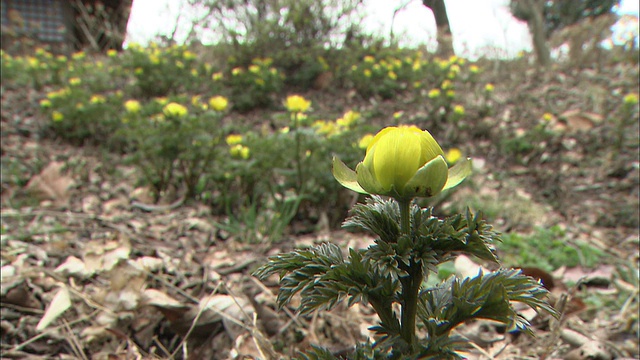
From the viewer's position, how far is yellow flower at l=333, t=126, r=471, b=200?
68cm

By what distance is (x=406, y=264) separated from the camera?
0.71m

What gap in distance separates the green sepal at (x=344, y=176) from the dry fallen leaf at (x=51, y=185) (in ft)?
10.2

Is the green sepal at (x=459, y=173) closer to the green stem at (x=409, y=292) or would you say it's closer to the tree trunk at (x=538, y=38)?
the green stem at (x=409, y=292)

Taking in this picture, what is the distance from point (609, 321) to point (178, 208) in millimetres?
2610

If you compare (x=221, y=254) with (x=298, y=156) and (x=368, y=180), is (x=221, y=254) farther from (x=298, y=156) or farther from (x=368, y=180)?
(x=368, y=180)

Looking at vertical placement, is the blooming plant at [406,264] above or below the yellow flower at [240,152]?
below

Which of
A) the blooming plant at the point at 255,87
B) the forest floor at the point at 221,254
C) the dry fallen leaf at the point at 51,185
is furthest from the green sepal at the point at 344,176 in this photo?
the blooming plant at the point at 255,87

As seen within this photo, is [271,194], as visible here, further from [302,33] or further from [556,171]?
[302,33]

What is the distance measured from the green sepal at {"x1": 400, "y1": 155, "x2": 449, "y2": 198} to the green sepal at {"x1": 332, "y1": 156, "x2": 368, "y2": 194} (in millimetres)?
105

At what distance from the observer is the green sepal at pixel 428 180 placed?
0.67 meters

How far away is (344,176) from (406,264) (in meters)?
0.19

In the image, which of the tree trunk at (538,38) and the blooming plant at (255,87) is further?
the tree trunk at (538,38)

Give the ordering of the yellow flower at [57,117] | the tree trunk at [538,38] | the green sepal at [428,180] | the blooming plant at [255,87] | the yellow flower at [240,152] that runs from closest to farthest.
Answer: the green sepal at [428,180]
the yellow flower at [240,152]
the yellow flower at [57,117]
the blooming plant at [255,87]
the tree trunk at [538,38]

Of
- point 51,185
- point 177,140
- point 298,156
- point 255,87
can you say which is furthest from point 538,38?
point 51,185
